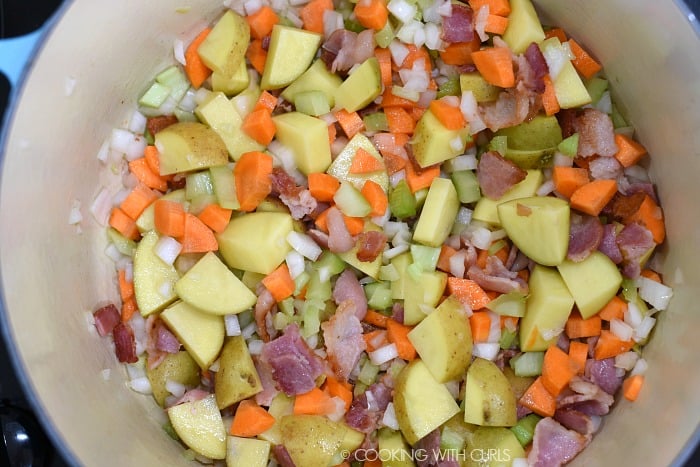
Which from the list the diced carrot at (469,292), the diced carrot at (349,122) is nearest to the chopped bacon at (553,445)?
the diced carrot at (469,292)

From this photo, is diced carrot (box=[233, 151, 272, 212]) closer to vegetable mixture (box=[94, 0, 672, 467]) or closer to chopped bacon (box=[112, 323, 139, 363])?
vegetable mixture (box=[94, 0, 672, 467])

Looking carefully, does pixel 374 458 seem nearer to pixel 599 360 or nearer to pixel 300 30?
pixel 599 360

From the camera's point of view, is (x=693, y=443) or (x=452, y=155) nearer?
(x=693, y=443)

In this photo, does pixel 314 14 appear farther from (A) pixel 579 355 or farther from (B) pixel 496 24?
(A) pixel 579 355

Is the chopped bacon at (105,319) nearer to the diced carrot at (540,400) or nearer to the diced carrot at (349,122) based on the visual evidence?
the diced carrot at (349,122)

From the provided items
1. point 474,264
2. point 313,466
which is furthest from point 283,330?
point 474,264

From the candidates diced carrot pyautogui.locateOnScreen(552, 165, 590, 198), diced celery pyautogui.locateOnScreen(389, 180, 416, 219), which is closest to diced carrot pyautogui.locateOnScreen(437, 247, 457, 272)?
diced celery pyautogui.locateOnScreen(389, 180, 416, 219)
